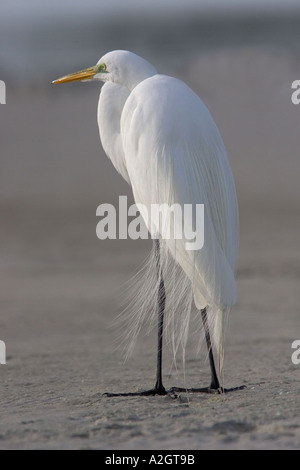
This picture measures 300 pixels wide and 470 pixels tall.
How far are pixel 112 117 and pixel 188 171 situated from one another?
0.84 metres

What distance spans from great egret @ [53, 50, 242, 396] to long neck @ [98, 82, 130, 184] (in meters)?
0.21

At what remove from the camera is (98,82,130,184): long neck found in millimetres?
4859

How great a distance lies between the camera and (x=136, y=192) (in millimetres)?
4633

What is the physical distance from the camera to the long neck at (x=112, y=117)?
4.86 meters

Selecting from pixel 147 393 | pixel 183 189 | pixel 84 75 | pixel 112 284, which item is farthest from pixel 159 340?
pixel 112 284

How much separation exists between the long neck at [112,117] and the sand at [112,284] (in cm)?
152

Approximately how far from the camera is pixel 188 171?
431cm

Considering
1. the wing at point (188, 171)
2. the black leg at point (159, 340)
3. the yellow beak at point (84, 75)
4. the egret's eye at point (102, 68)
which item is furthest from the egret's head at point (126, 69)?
the black leg at point (159, 340)

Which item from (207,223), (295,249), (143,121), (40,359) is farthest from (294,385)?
(295,249)

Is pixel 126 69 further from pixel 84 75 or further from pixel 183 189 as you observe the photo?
pixel 183 189

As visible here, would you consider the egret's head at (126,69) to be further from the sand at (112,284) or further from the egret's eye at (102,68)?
the sand at (112,284)

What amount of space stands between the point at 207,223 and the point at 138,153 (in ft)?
1.96

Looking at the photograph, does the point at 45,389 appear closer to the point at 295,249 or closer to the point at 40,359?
the point at 40,359

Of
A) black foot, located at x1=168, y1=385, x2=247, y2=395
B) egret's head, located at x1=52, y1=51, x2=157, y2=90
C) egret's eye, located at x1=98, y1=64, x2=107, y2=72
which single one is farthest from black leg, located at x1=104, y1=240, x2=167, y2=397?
egret's eye, located at x1=98, y1=64, x2=107, y2=72
